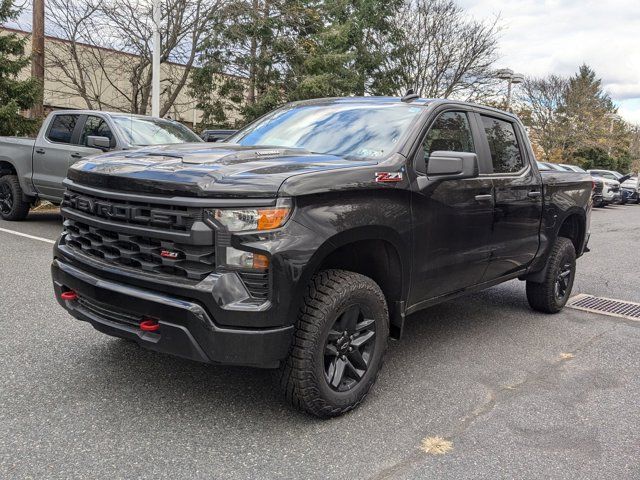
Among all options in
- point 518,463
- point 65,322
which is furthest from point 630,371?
point 65,322

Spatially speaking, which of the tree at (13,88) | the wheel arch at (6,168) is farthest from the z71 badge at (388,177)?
the tree at (13,88)

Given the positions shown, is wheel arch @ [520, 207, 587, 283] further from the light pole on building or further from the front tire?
the light pole on building

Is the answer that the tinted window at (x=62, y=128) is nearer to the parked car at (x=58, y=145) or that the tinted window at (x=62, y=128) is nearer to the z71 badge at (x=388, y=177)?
the parked car at (x=58, y=145)

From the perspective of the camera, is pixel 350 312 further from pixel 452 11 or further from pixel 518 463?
pixel 452 11

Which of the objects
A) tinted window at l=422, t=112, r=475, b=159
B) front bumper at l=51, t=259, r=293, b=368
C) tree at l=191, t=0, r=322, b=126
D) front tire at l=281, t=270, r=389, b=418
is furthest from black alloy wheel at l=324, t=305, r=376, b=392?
tree at l=191, t=0, r=322, b=126

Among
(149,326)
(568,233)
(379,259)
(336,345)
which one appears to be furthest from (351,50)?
(149,326)

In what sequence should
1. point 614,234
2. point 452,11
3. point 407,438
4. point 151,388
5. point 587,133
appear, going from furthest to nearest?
point 587,133
point 452,11
point 614,234
point 151,388
point 407,438

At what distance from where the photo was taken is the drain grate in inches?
239

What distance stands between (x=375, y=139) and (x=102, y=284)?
1965mm

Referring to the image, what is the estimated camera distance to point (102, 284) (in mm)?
3080

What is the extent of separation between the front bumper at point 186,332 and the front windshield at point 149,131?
5.55 meters

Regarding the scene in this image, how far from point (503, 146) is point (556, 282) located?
1662mm

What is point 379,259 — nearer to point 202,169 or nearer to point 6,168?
point 202,169

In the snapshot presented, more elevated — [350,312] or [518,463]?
[350,312]
